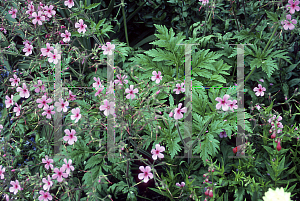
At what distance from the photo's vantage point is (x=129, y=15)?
305cm

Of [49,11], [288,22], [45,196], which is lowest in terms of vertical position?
[45,196]

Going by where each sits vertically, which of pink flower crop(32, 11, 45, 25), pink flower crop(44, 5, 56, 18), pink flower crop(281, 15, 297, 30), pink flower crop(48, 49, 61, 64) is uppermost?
pink flower crop(44, 5, 56, 18)

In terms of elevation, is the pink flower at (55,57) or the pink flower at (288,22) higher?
the pink flower at (288,22)

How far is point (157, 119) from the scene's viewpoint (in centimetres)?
149

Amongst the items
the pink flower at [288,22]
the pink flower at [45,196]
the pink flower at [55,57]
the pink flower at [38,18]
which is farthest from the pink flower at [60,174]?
the pink flower at [288,22]

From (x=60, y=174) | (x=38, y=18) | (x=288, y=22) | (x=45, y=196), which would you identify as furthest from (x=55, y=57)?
(x=288, y=22)

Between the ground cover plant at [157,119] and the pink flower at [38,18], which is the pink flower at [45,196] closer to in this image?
the ground cover plant at [157,119]

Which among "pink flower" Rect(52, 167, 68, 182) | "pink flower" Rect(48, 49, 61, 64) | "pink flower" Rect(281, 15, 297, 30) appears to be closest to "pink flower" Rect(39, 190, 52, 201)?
"pink flower" Rect(52, 167, 68, 182)

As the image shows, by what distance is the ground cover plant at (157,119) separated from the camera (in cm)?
157

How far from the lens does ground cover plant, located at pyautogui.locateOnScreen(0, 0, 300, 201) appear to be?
1.57m

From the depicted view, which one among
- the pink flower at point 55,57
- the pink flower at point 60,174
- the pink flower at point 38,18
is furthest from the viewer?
the pink flower at point 38,18

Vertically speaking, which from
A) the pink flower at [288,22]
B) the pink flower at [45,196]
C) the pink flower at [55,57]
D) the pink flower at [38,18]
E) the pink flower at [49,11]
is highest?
the pink flower at [49,11]

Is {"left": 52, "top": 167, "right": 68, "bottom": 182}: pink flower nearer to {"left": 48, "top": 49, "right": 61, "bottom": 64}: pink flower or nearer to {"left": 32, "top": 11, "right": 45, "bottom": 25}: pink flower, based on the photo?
{"left": 48, "top": 49, "right": 61, "bottom": 64}: pink flower

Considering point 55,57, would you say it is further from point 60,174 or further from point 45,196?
point 45,196
